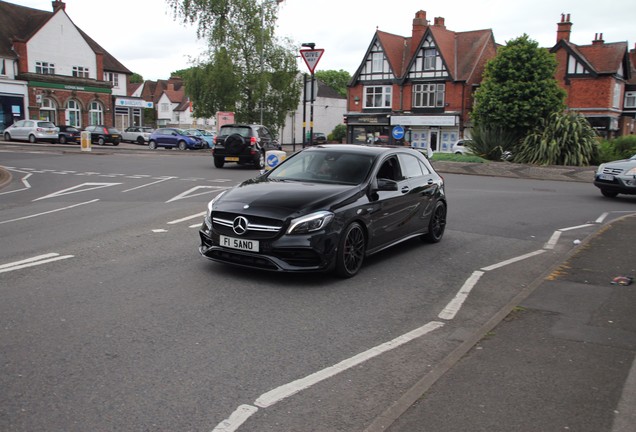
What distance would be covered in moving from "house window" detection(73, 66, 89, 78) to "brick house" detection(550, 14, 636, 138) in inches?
1712

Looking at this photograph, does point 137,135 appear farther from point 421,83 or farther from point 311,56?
point 311,56

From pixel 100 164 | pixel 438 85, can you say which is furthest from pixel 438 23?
pixel 100 164

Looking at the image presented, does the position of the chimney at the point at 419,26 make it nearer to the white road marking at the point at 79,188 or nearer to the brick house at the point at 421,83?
the brick house at the point at 421,83

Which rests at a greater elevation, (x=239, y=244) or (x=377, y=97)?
(x=377, y=97)

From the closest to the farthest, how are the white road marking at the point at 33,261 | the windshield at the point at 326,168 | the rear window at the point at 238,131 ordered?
the white road marking at the point at 33,261, the windshield at the point at 326,168, the rear window at the point at 238,131

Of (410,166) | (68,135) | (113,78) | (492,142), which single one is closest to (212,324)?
(410,166)

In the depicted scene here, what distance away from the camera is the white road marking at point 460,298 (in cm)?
594

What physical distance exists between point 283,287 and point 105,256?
8.85 feet

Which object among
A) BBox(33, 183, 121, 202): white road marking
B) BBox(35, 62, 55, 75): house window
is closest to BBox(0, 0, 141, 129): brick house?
BBox(35, 62, 55, 75): house window

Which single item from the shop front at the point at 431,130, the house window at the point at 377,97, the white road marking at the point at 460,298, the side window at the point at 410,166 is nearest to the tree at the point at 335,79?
the house window at the point at 377,97

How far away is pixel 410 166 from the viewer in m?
9.04

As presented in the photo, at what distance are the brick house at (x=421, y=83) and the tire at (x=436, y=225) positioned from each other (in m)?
42.1

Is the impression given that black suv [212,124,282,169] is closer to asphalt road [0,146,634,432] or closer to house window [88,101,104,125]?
asphalt road [0,146,634,432]

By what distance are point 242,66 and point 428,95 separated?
18.0 meters
